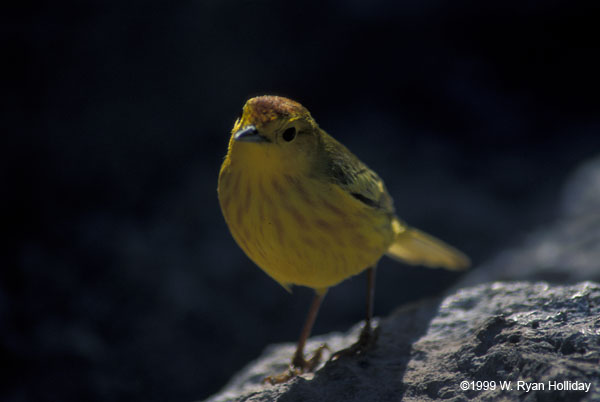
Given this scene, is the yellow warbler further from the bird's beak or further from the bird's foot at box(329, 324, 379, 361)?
the bird's foot at box(329, 324, 379, 361)

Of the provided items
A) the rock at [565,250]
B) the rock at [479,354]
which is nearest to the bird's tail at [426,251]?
the rock at [479,354]

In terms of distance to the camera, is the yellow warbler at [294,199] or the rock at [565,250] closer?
the yellow warbler at [294,199]

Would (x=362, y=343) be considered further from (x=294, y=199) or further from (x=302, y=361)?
(x=294, y=199)

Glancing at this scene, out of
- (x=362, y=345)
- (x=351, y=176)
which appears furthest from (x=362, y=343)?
(x=351, y=176)

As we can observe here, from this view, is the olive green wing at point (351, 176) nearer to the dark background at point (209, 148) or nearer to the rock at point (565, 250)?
the rock at point (565, 250)

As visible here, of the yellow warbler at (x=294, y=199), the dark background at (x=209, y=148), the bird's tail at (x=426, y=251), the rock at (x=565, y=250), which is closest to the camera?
the yellow warbler at (x=294, y=199)

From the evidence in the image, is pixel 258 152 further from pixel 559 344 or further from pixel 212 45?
pixel 212 45

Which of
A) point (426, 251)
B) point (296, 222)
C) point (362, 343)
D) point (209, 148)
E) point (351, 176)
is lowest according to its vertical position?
point (362, 343)

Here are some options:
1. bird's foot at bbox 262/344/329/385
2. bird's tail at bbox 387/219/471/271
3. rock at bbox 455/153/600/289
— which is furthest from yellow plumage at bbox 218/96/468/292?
rock at bbox 455/153/600/289
